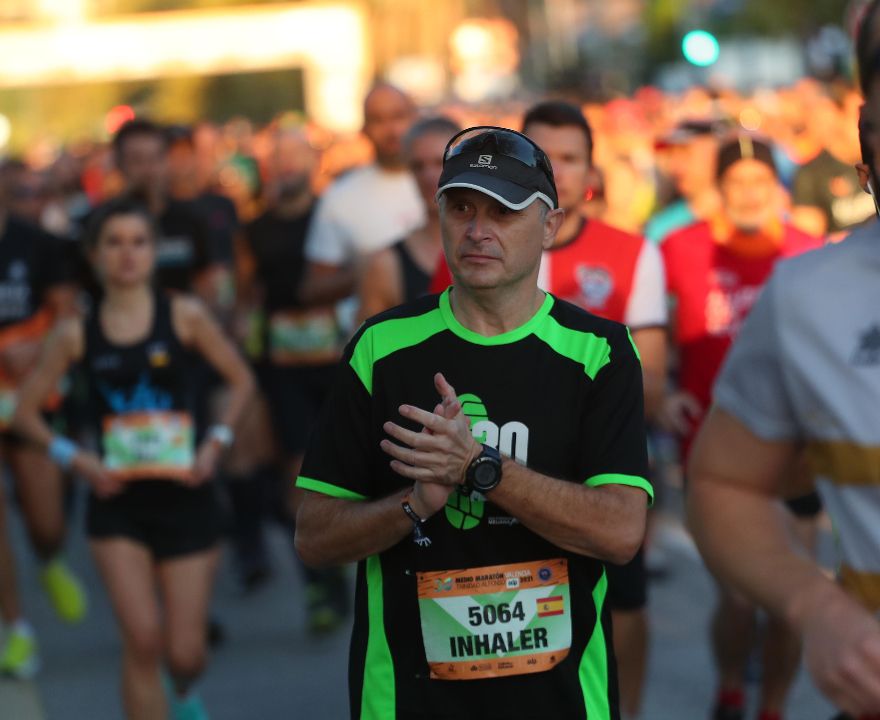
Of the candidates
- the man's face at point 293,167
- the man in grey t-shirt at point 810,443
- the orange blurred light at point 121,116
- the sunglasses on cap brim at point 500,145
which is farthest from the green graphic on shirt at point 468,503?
the orange blurred light at point 121,116

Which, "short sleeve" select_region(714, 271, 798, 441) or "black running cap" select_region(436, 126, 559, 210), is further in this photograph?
"black running cap" select_region(436, 126, 559, 210)

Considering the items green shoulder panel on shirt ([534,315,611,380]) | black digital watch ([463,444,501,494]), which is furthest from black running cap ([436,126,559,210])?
black digital watch ([463,444,501,494])

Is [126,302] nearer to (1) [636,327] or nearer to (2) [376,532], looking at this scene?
(1) [636,327]

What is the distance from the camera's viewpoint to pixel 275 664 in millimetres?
7637

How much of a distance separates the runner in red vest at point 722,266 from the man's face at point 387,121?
72.6 inches

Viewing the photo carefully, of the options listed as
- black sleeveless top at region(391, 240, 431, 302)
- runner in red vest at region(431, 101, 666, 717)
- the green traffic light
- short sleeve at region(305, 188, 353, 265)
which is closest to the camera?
runner in red vest at region(431, 101, 666, 717)

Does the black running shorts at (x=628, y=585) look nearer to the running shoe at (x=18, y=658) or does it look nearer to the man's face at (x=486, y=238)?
the man's face at (x=486, y=238)

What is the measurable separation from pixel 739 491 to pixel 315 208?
6933mm

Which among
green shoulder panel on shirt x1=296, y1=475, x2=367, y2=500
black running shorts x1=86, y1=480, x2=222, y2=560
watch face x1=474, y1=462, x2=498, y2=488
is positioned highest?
watch face x1=474, y1=462, x2=498, y2=488

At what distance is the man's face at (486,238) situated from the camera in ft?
11.2

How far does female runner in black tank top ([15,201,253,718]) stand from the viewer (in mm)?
5758

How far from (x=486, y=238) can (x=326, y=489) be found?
622 mm

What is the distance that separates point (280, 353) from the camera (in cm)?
A: 888

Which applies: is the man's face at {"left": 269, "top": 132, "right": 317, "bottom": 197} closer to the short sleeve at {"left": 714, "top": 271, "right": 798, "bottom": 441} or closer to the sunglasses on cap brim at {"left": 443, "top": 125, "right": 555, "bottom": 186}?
the sunglasses on cap brim at {"left": 443, "top": 125, "right": 555, "bottom": 186}
